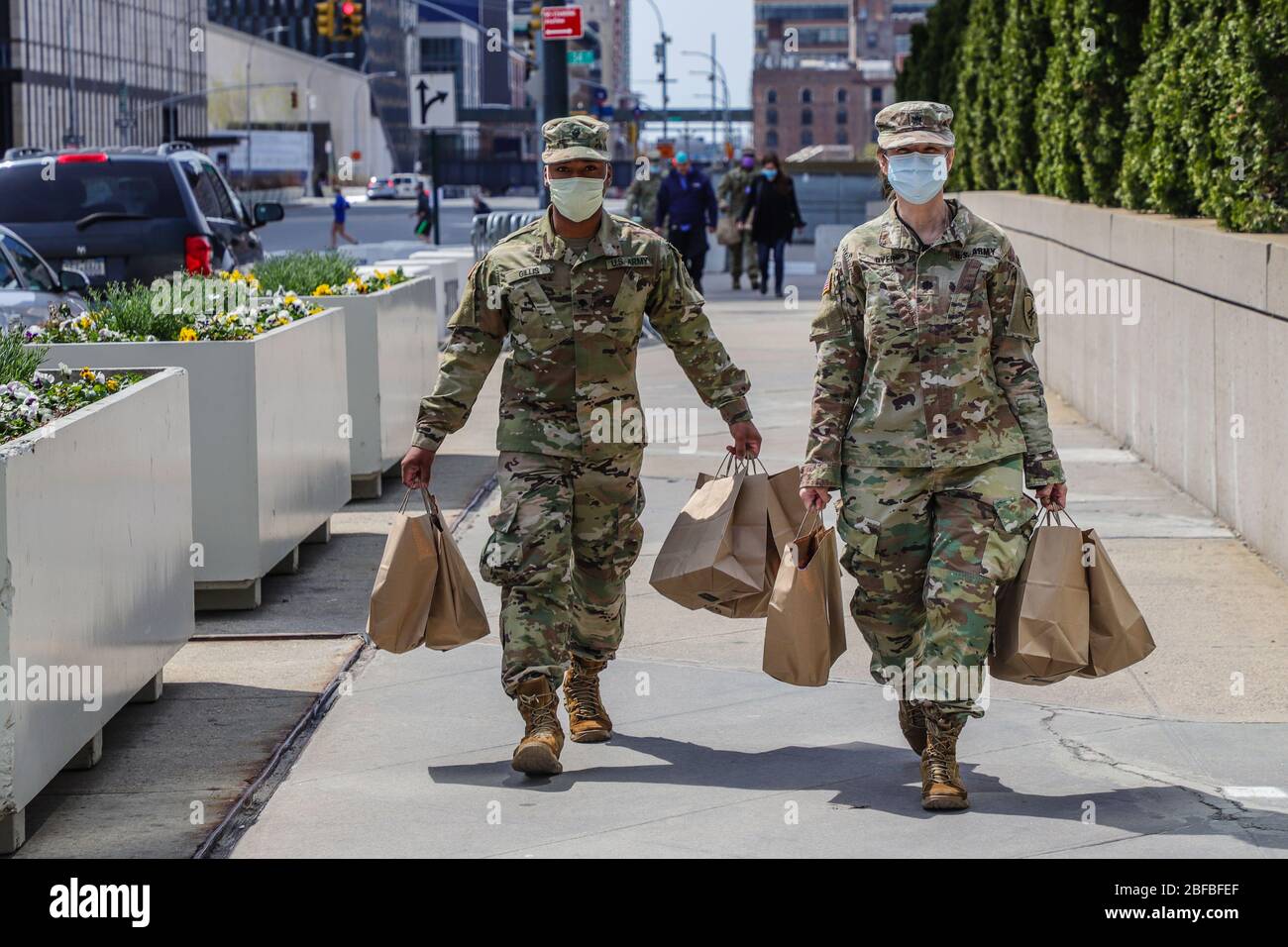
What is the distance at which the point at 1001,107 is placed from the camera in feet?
68.0

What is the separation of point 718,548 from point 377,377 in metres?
5.86

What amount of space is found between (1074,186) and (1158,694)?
32.7ft

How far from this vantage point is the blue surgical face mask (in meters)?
5.75

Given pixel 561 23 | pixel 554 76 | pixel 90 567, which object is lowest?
pixel 90 567

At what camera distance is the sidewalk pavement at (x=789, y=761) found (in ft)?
18.0

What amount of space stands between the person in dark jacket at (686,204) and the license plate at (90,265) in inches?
384

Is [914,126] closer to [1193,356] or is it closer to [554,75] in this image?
[1193,356]

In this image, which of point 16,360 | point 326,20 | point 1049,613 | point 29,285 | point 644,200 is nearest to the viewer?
point 1049,613

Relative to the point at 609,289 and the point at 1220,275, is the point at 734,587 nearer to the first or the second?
the point at 609,289

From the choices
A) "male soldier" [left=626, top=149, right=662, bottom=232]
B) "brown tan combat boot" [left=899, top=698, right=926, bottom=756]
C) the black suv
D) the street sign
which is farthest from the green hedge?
the black suv

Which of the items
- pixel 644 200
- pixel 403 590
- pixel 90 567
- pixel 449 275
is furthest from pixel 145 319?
pixel 644 200

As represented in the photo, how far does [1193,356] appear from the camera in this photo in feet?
36.4

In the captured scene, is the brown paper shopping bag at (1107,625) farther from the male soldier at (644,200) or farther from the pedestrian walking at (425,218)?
the pedestrian walking at (425,218)

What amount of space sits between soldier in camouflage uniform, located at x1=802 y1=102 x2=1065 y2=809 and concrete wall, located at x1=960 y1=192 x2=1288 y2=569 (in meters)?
3.59
